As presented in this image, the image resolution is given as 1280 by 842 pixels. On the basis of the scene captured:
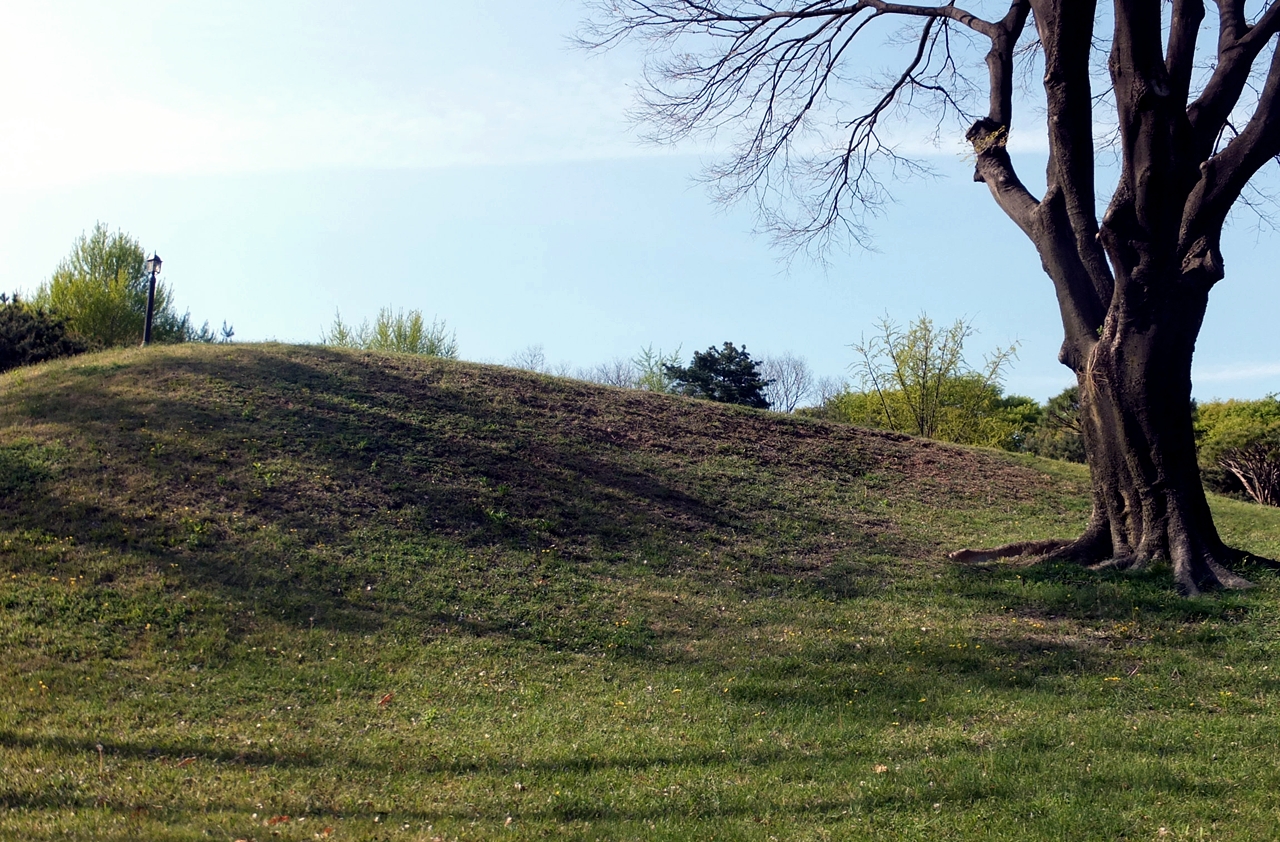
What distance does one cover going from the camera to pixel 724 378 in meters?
41.6

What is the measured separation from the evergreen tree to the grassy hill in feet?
78.7

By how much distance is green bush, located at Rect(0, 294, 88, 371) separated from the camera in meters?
21.2

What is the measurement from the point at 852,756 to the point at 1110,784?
1464 millimetres

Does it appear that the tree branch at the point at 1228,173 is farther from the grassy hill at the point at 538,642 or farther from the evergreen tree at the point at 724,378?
the evergreen tree at the point at 724,378

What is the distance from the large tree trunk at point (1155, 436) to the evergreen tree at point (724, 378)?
98.9ft

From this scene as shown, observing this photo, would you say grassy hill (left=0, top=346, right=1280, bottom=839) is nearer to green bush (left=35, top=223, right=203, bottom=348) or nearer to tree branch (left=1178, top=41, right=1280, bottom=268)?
tree branch (left=1178, top=41, right=1280, bottom=268)

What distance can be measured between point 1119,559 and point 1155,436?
4.75ft

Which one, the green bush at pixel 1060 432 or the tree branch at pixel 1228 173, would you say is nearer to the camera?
the tree branch at pixel 1228 173

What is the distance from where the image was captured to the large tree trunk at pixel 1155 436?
34.0 feet

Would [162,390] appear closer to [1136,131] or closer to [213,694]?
[213,694]

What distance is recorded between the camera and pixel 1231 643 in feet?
27.9

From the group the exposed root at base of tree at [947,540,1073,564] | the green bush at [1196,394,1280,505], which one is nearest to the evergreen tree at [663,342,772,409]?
the green bush at [1196,394,1280,505]

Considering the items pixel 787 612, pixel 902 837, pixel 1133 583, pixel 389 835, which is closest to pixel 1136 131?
pixel 1133 583

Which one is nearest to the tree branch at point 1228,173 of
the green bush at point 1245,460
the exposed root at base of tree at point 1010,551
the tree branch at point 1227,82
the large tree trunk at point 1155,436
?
the tree branch at point 1227,82
